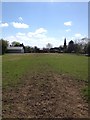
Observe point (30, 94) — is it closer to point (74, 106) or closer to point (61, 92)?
point (61, 92)

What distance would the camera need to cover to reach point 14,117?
25.0 feet

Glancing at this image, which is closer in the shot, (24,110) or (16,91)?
(24,110)

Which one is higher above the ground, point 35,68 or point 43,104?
point 35,68

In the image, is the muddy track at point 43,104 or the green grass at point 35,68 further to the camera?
the green grass at point 35,68

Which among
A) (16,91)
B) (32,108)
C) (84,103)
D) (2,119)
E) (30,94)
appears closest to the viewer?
(2,119)

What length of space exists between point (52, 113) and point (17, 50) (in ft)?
480

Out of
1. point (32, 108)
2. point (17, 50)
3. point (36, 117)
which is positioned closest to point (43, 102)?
point (32, 108)

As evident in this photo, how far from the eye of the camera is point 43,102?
9.54 metres

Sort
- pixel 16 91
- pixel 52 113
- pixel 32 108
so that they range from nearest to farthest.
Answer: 1. pixel 52 113
2. pixel 32 108
3. pixel 16 91

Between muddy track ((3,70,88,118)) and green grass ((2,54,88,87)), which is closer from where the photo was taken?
muddy track ((3,70,88,118))

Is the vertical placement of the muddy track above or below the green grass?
below

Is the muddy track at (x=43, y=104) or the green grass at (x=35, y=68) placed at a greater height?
the green grass at (x=35, y=68)

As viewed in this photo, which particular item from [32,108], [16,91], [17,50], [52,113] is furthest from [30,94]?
[17,50]

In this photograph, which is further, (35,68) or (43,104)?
(35,68)
